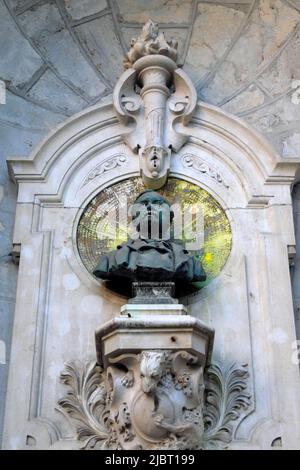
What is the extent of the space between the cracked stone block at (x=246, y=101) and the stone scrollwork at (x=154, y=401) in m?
2.45

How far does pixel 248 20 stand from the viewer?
7621mm

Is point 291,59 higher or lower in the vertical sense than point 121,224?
higher

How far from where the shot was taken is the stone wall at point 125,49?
7.00 m

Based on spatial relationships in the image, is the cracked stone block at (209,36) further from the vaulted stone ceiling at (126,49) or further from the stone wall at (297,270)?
the stone wall at (297,270)

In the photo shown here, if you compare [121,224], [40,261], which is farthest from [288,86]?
[40,261]

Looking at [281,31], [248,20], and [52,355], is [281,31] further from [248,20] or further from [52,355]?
[52,355]

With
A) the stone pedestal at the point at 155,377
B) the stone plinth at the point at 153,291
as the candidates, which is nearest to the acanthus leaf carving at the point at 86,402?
the stone pedestal at the point at 155,377

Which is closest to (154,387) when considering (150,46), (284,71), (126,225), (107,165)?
(126,225)

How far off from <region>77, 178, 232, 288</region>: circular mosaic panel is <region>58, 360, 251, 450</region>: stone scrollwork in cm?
81

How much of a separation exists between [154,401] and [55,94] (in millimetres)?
3080

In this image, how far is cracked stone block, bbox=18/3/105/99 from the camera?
7.27 m

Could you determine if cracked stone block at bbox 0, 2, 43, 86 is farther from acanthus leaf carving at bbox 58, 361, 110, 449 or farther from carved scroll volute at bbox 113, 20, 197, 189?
acanthus leaf carving at bbox 58, 361, 110, 449

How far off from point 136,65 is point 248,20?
1371 millimetres

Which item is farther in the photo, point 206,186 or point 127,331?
point 206,186
